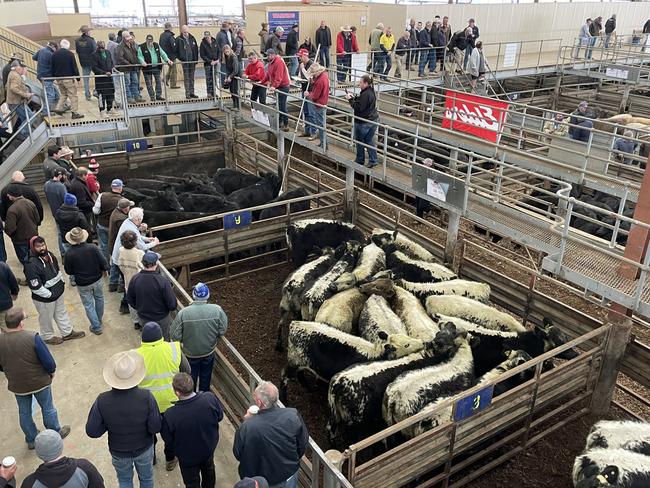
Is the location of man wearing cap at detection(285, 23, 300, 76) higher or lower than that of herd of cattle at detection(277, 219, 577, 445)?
higher

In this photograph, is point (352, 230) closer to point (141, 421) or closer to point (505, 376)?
point (505, 376)

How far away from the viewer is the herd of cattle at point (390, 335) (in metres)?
6.89

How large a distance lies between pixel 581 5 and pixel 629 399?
27756mm

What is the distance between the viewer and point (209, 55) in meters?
16.1

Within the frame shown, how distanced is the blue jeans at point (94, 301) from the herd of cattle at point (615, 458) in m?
6.65

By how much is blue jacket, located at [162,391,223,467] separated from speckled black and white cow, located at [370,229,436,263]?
19.8 ft

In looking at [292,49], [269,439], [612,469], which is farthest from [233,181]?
[612,469]

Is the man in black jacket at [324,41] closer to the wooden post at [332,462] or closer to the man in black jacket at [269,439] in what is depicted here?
the man in black jacket at [269,439]

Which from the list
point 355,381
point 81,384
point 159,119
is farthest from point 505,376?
point 159,119

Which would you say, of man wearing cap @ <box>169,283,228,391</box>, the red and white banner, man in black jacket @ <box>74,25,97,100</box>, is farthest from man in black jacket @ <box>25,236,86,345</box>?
the red and white banner

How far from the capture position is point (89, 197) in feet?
34.4

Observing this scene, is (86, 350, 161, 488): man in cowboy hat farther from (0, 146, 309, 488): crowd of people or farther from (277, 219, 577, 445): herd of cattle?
(277, 219, 577, 445): herd of cattle

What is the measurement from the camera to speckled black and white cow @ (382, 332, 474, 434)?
6.67 meters

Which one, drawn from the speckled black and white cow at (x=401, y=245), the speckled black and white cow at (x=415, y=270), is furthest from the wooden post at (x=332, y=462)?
the speckled black and white cow at (x=401, y=245)
